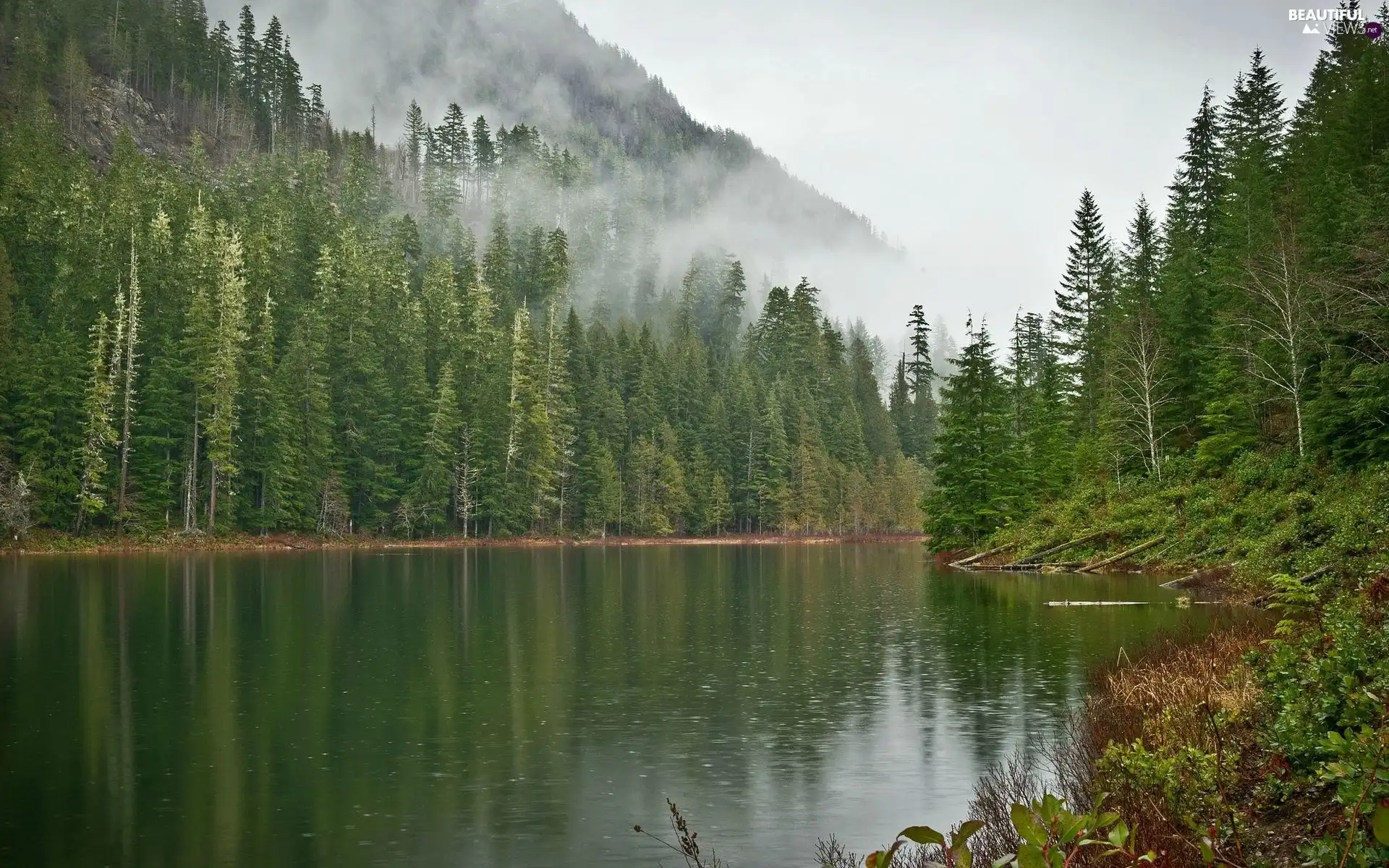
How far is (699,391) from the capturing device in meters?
136

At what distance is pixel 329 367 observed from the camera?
104 meters

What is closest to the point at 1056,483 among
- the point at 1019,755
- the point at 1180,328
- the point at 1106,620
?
the point at 1180,328

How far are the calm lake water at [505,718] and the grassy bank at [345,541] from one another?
3067 cm

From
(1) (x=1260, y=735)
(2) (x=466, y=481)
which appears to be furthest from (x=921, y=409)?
(1) (x=1260, y=735)

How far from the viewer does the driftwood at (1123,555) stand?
50.2m

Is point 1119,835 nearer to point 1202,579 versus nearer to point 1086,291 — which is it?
point 1202,579

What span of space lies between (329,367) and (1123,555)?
75.2 m

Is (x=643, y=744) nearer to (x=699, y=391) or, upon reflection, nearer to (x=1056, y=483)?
(x=1056, y=483)

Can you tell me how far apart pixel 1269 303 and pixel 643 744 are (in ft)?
130

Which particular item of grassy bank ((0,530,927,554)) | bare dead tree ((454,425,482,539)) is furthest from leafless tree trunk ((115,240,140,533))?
bare dead tree ((454,425,482,539))

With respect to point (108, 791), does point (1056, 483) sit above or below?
above

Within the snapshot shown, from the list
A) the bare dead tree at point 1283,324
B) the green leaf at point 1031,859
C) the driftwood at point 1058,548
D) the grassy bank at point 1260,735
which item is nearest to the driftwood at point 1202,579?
the grassy bank at point 1260,735

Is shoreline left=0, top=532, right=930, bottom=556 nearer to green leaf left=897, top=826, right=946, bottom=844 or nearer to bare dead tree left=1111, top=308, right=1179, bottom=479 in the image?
bare dead tree left=1111, top=308, right=1179, bottom=479

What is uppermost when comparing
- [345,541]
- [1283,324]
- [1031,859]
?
[1283,324]
